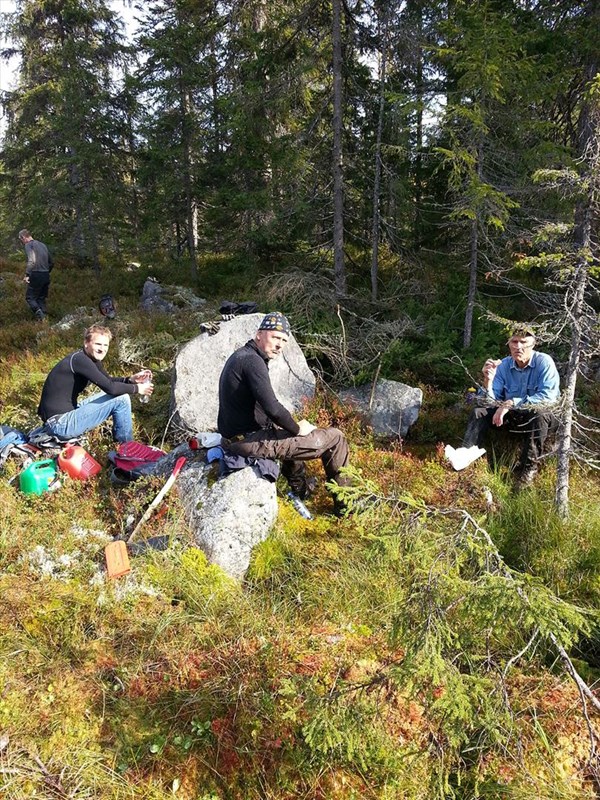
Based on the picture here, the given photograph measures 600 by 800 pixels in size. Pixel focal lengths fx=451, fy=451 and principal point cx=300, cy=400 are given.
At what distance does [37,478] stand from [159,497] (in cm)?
149

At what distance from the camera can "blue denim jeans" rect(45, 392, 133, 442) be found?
18.9 ft

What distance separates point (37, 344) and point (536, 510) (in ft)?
33.1

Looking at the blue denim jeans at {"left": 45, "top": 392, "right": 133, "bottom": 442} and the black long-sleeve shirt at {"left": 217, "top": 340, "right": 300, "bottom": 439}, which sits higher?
the black long-sleeve shirt at {"left": 217, "top": 340, "right": 300, "bottom": 439}

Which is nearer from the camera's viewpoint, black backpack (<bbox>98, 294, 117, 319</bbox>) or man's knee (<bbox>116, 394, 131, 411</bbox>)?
man's knee (<bbox>116, 394, 131, 411</bbox>)

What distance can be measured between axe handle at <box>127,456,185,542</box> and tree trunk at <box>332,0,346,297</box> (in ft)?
18.6

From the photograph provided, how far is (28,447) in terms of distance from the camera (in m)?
5.62

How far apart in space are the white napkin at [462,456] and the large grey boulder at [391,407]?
1.21 metres

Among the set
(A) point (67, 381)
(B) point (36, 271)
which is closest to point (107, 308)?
(B) point (36, 271)

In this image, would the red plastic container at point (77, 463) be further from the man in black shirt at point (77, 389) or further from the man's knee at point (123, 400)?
the man's knee at point (123, 400)

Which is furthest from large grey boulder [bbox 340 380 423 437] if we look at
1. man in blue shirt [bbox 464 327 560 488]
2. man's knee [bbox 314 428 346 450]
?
man's knee [bbox 314 428 346 450]

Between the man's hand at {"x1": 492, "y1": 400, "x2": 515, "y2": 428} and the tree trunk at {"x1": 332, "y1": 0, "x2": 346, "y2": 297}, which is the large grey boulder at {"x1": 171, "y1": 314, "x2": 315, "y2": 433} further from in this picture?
the man's hand at {"x1": 492, "y1": 400, "x2": 515, "y2": 428}

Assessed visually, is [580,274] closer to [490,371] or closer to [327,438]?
[490,371]

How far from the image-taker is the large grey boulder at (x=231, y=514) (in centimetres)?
453

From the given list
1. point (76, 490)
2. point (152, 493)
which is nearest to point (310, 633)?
point (152, 493)
